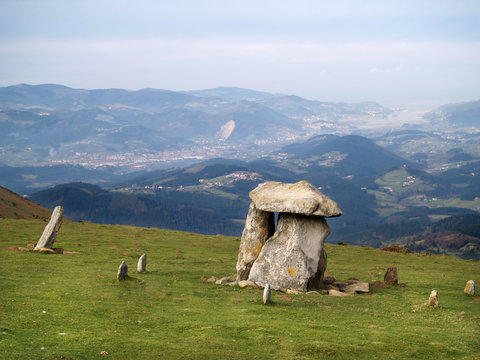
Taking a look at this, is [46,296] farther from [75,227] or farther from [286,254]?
[75,227]

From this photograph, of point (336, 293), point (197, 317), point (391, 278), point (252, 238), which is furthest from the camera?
point (391, 278)

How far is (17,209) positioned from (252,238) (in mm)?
62317

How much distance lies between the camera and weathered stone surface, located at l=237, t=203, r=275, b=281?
3738cm

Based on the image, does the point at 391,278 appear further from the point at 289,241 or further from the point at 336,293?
the point at 289,241

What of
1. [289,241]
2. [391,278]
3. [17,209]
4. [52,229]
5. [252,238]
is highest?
[289,241]

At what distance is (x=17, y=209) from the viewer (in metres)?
86.1

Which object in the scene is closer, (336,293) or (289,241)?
(336,293)

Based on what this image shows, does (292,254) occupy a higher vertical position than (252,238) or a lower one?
lower

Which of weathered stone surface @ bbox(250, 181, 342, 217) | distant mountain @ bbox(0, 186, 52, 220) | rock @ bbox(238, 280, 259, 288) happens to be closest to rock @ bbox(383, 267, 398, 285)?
weathered stone surface @ bbox(250, 181, 342, 217)

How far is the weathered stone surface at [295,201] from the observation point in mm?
34281

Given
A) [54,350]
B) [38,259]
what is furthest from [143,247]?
[54,350]

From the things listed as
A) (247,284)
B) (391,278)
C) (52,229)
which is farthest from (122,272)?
(391,278)

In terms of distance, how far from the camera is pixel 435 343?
74.5 ft

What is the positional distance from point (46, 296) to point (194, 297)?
28.1 ft
